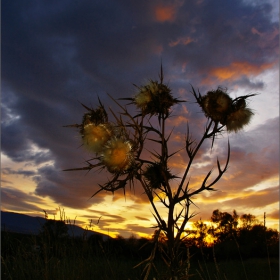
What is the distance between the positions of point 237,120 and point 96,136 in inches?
63.3

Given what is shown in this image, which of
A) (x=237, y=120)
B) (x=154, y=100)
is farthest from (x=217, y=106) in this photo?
A: (x=154, y=100)

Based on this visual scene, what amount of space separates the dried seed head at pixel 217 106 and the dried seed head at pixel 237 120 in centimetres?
8

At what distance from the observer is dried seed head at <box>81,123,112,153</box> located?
12.7 feet

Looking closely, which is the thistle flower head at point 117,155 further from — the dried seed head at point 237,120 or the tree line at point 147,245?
the tree line at point 147,245

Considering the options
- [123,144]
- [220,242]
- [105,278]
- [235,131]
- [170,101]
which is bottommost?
[105,278]

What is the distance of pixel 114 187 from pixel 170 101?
114 cm

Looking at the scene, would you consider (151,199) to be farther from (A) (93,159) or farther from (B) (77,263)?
(B) (77,263)

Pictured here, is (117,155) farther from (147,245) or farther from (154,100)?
(147,245)

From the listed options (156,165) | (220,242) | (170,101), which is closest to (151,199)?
(156,165)

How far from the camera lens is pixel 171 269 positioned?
346 cm

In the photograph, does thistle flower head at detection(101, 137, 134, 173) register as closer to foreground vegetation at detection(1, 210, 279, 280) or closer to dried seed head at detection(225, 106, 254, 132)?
dried seed head at detection(225, 106, 254, 132)

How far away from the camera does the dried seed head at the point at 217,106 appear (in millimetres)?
3898

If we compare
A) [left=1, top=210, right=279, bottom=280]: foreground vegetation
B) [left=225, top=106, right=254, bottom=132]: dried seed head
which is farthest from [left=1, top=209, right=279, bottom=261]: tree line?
[left=225, top=106, right=254, bottom=132]: dried seed head

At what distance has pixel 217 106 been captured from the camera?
154 inches
